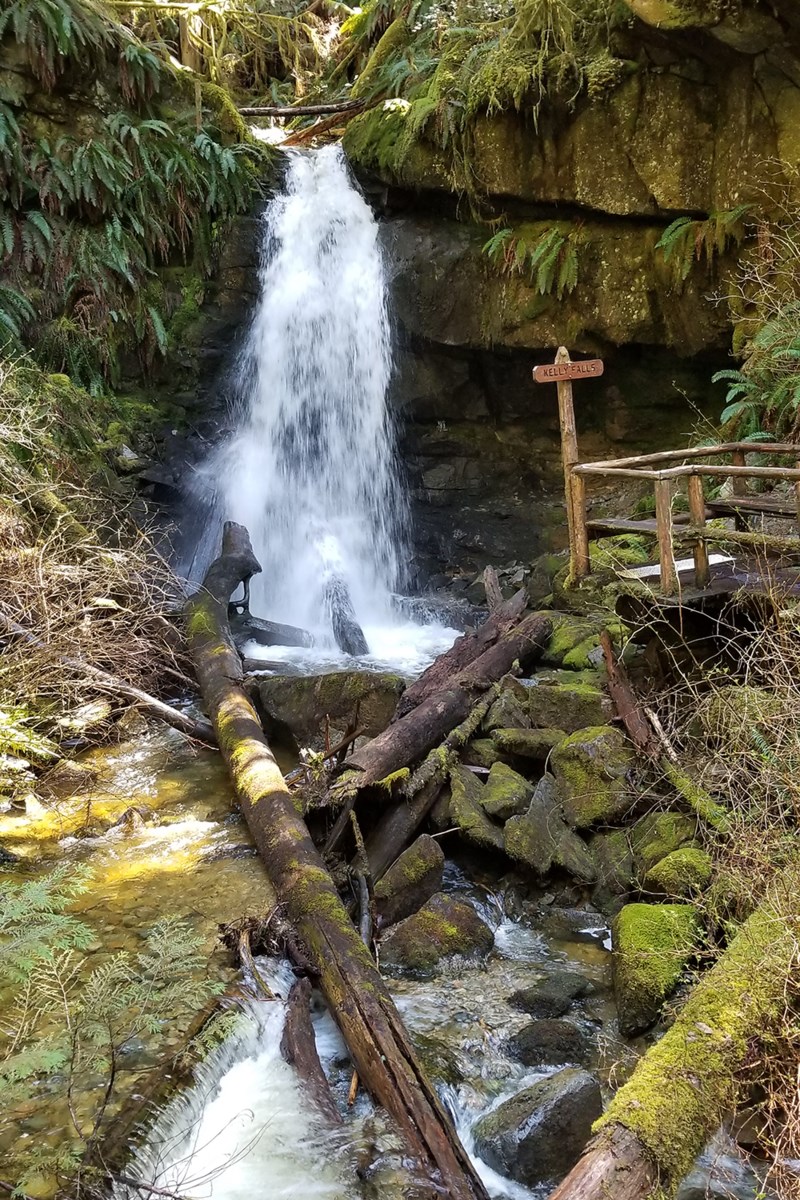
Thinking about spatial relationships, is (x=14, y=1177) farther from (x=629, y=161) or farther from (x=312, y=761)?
(x=629, y=161)

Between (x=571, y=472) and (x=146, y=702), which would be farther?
(x=571, y=472)

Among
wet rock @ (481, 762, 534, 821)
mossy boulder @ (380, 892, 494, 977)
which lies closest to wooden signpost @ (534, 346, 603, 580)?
wet rock @ (481, 762, 534, 821)

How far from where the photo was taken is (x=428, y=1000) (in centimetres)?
460

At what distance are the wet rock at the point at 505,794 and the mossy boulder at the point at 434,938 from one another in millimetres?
882

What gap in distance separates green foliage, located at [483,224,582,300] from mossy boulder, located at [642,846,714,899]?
923 centimetres

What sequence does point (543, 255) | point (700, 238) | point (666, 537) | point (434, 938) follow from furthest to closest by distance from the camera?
point (543, 255) < point (700, 238) < point (666, 537) < point (434, 938)

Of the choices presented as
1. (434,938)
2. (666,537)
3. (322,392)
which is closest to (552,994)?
(434,938)

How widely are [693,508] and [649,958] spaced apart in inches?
149

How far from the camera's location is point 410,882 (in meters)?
5.36

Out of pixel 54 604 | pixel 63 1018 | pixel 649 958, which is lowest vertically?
pixel 649 958

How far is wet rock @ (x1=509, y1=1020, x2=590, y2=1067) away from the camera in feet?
13.8

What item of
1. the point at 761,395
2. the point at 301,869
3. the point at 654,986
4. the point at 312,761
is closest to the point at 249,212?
the point at 761,395

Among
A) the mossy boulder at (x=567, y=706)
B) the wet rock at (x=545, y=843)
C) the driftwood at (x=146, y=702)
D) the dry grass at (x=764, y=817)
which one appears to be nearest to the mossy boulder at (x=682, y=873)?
the dry grass at (x=764, y=817)

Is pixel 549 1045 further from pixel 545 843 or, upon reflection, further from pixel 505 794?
pixel 505 794
